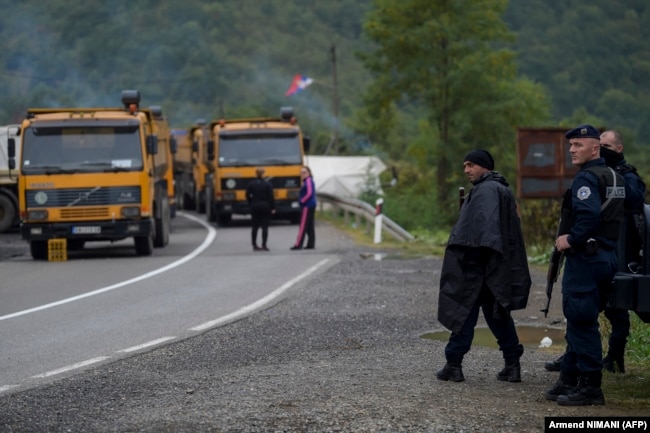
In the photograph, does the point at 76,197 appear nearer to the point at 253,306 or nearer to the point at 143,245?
the point at 143,245

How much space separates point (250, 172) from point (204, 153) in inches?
231

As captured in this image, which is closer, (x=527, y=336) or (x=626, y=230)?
(x=626, y=230)

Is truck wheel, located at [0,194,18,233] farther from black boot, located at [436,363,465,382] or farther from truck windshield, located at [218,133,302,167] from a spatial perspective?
black boot, located at [436,363,465,382]

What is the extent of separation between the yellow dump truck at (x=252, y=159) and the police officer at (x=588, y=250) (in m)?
25.3

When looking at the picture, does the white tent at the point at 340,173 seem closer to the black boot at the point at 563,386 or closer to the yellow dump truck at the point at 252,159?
the yellow dump truck at the point at 252,159

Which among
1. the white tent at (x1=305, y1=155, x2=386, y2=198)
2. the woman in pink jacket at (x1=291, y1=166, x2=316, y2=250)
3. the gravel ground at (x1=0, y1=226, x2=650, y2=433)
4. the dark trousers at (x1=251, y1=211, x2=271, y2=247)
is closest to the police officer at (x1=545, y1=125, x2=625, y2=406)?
the gravel ground at (x1=0, y1=226, x2=650, y2=433)

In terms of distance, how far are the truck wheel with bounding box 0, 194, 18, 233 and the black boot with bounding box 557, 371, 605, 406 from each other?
1004 inches

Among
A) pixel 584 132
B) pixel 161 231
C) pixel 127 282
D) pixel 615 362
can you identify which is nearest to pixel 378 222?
pixel 161 231

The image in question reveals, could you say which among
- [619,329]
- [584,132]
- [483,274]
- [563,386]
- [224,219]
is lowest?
[224,219]

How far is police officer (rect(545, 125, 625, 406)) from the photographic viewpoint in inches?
296

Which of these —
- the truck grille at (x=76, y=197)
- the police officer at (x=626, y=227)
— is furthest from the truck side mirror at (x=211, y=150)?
the police officer at (x=626, y=227)

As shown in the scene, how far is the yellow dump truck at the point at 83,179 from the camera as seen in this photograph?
21.8 m

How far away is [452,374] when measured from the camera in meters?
8.44

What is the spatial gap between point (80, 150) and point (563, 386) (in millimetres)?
15735
